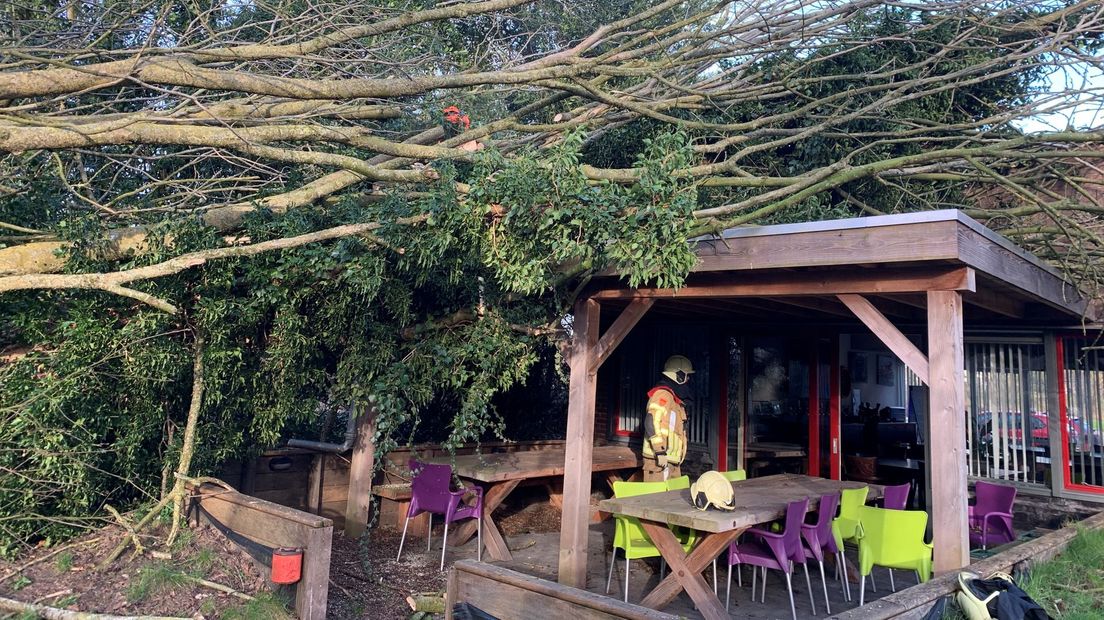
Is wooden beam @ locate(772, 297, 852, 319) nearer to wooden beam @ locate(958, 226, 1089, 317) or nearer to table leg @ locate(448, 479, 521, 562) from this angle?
wooden beam @ locate(958, 226, 1089, 317)

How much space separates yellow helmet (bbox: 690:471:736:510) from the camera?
4.88 meters

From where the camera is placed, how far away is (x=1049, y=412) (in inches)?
292

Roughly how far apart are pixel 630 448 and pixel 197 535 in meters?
5.57

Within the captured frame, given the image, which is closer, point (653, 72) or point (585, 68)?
point (585, 68)

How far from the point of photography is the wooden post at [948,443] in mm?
4273

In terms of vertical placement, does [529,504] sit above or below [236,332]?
below

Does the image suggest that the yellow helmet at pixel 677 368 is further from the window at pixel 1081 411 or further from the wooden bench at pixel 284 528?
the window at pixel 1081 411

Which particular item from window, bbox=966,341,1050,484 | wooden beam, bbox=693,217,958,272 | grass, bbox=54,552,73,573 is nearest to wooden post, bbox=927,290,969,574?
wooden beam, bbox=693,217,958,272

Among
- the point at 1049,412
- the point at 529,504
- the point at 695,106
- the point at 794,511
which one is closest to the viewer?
the point at 794,511

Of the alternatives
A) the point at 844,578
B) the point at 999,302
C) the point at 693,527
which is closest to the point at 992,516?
the point at 844,578

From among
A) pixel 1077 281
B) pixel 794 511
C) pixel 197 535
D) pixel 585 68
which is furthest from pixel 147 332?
pixel 1077 281

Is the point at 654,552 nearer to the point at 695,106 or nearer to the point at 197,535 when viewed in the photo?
the point at 197,535

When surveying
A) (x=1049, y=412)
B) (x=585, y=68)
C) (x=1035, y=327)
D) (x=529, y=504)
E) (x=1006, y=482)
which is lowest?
(x=529, y=504)

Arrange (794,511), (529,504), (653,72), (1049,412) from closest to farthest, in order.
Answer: (794,511) < (653,72) < (1049,412) < (529,504)
